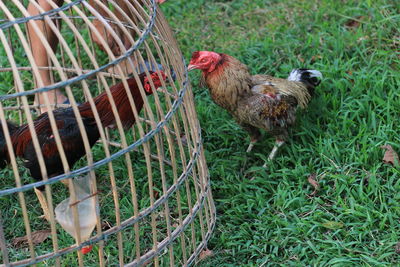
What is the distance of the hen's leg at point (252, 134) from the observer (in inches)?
165

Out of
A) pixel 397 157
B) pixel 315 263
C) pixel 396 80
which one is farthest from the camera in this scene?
pixel 396 80

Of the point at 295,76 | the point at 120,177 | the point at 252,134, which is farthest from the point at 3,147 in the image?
the point at 295,76

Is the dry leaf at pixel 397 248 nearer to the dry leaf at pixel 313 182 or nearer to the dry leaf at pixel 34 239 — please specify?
the dry leaf at pixel 313 182

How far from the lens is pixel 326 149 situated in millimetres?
4012

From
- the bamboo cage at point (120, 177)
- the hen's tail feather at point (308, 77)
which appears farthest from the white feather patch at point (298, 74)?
the bamboo cage at point (120, 177)

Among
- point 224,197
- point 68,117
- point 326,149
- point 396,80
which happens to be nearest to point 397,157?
point 326,149

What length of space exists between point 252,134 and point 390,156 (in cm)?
96

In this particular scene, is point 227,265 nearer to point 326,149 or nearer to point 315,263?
point 315,263

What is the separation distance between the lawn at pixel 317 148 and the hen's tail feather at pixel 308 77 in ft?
0.54

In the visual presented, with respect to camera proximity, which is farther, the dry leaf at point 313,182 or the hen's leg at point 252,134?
the hen's leg at point 252,134

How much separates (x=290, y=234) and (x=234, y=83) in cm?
105

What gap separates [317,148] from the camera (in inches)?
160

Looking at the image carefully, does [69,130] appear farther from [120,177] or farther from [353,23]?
[353,23]

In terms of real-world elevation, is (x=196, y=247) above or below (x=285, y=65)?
below
